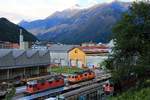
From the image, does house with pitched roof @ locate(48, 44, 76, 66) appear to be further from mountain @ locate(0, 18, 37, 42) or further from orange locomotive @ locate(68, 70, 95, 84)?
mountain @ locate(0, 18, 37, 42)

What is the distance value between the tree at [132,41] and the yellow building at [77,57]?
4497 centimetres

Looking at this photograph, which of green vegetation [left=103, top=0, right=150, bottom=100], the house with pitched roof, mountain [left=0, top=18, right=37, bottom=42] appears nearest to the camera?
green vegetation [left=103, top=0, right=150, bottom=100]

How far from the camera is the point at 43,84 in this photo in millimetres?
41969

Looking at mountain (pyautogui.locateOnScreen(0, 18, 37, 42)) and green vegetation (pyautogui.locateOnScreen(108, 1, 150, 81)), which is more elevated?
mountain (pyautogui.locateOnScreen(0, 18, 37, 42))

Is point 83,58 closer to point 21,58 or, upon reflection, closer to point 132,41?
point 21,58

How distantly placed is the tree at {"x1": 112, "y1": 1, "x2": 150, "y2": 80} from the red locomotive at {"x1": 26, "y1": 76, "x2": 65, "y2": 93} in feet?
38.2

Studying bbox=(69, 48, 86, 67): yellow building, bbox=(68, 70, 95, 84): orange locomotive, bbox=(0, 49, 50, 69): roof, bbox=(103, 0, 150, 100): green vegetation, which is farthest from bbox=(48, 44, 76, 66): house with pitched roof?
bbox=(103, 0, 150, 100): green vegetation

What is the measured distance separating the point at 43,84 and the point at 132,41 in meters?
15.0

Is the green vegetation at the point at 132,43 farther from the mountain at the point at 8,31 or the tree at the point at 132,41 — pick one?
the mountain at the point at 8,31

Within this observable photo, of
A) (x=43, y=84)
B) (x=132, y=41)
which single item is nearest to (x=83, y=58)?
(x=43, y=84)

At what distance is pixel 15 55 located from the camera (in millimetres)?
48000

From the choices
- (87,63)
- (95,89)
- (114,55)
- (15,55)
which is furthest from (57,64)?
(114,55)

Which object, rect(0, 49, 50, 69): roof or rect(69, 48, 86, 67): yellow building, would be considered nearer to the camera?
rect(0, 49, 50, 69): roof

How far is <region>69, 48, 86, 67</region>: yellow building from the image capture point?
78188 millimetres
